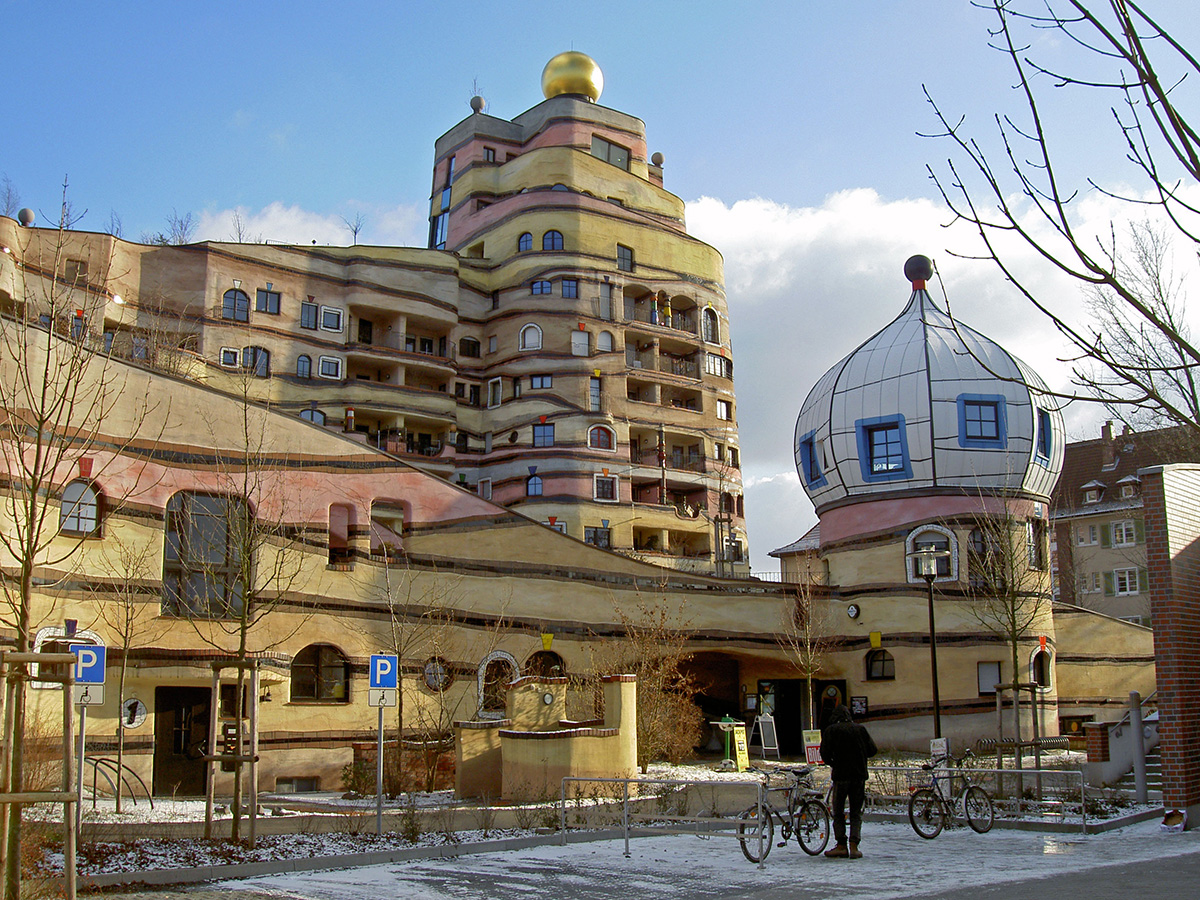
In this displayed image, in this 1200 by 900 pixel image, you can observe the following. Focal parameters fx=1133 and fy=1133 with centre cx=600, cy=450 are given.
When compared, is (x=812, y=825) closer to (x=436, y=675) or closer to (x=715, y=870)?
(x=715, y=870)

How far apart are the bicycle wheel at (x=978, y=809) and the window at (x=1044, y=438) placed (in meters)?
16.9

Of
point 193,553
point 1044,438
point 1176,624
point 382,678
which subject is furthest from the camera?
point 1044,438

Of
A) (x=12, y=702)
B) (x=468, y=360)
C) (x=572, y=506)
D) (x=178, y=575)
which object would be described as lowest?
(x=12, y=702)

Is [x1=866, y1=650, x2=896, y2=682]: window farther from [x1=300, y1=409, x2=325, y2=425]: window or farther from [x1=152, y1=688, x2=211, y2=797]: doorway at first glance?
[x1=300, y1=409, x2=325, y2=425]: window

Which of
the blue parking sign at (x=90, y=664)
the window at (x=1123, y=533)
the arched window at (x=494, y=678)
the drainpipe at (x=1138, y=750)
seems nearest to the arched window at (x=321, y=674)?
the arched window at (x=494, y=678)

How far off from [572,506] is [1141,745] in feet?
90.5

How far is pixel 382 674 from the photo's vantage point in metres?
13.0

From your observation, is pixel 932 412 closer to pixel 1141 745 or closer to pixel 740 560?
pixel 1141 745

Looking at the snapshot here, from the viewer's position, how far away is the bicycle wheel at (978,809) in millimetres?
13508

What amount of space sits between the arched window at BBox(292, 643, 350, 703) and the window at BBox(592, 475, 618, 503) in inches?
792

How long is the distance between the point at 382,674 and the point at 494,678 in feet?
39.0

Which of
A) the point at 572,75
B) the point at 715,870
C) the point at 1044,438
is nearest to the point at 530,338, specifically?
the point at 572,75

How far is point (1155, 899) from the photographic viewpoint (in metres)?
8.45

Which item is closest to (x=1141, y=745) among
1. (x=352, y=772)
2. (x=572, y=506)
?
(x=352, y=772)
